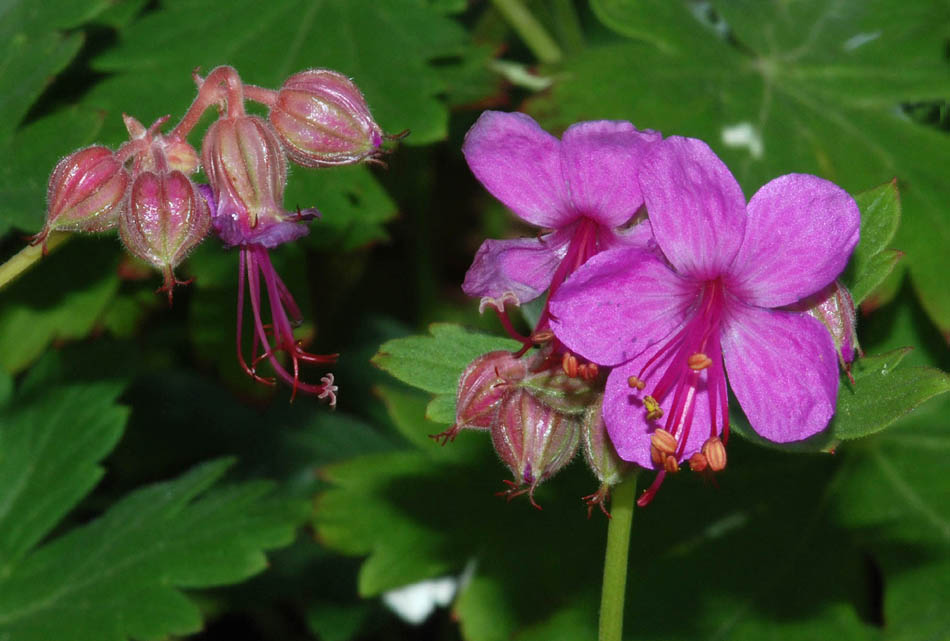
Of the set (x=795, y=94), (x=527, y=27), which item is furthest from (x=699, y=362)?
(x=527, y=27)

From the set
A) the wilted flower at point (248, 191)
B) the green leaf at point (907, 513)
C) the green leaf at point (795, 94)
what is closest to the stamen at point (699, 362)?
the wilted flower at point (248, 191)

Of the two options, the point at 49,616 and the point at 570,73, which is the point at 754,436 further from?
the point at 49,616

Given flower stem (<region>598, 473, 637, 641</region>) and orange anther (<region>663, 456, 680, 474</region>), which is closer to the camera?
orange anther (<region>663, 456, 680, 474</region>)

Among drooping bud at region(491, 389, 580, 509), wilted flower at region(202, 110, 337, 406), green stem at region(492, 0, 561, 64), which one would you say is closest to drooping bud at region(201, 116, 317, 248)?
wilted flower at region(202, 110, 337, 406)

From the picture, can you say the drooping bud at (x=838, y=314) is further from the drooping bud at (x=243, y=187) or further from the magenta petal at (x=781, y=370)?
the drooping bud at (x=243, y=187)

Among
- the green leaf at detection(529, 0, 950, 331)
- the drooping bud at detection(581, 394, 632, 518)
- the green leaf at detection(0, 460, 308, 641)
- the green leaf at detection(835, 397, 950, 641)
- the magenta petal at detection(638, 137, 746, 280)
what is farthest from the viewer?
the green leaf at detection(835, 397, 950, 641)

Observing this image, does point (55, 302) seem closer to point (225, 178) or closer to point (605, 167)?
point (225, 178)

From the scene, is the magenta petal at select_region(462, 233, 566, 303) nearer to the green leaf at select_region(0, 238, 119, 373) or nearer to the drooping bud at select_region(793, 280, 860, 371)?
the drooping bud at select_region(793, 280, 860, 371)
